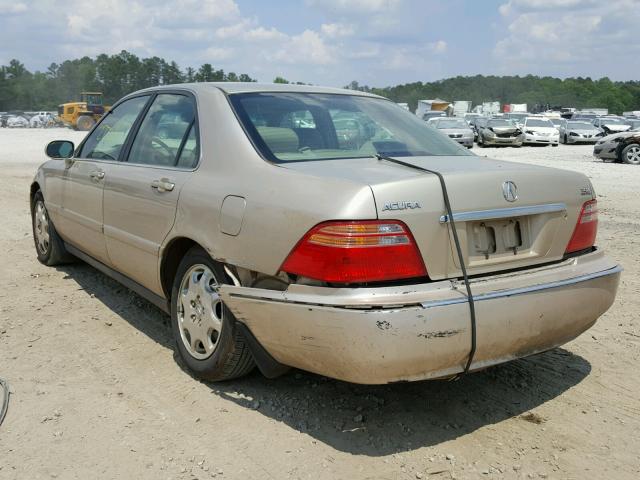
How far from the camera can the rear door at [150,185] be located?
376 cm

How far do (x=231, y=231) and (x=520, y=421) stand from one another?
1.69 metres

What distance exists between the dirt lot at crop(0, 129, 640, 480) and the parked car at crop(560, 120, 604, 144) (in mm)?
31071

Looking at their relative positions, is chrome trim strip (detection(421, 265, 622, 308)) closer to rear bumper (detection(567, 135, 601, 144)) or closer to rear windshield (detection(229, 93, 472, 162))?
rear windshield (detection(229, 93, 472, 162))

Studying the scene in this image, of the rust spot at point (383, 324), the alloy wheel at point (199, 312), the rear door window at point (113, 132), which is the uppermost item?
the rear door window at point (113, 132)

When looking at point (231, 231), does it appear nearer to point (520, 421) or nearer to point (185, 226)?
point (185, 226)

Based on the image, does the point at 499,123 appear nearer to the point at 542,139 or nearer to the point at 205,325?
the point at 542,139

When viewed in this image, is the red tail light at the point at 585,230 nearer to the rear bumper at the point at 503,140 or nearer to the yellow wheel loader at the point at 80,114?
the rear bumper at the point at 503,140

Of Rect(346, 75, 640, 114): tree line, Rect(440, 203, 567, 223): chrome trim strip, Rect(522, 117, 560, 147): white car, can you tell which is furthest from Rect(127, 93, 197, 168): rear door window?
Rect(346, 75, 640, 114): tree line

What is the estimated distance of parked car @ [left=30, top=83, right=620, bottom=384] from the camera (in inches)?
107

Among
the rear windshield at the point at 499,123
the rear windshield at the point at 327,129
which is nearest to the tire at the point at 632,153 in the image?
the rear windshield at the point at 499,123

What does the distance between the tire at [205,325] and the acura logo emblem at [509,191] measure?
141 centimetres

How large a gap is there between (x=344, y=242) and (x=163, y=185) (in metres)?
1.51

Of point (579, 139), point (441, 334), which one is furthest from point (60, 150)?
point (579, 139)

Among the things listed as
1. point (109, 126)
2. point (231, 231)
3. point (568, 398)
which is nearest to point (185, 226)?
point (231, 231)
